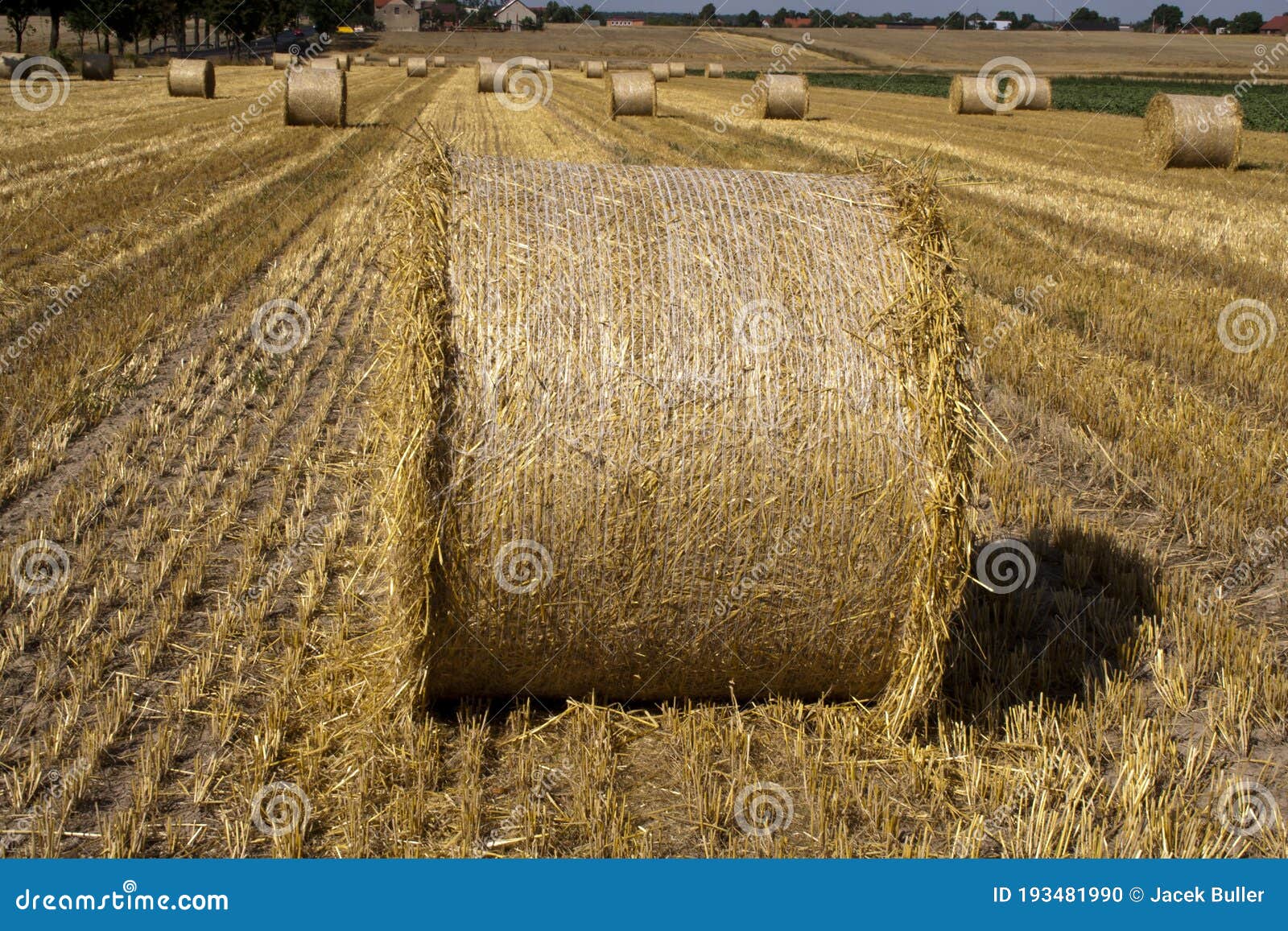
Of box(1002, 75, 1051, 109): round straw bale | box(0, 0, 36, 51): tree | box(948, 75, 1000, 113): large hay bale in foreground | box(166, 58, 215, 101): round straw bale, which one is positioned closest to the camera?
box(948, 75, 1000, 113): large hay bale in foreground

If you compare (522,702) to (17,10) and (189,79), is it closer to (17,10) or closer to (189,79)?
(189,79)

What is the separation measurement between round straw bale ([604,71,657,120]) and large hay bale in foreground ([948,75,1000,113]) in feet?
27.4

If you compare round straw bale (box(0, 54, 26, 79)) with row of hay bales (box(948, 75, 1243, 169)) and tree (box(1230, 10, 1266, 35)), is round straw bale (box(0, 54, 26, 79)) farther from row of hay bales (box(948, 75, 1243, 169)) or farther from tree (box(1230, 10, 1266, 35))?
tree (box(1230, 10, 1266, 35))

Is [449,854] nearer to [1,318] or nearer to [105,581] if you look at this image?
[105,581]

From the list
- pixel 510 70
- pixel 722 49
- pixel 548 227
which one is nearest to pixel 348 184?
pixel 548 227

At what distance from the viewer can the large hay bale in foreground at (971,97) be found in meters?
28.3

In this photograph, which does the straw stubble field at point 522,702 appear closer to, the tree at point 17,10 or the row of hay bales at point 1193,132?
the row of hay bales at point 1193,132

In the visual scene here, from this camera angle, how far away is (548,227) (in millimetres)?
3885

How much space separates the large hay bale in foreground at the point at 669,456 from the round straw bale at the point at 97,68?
131 ft

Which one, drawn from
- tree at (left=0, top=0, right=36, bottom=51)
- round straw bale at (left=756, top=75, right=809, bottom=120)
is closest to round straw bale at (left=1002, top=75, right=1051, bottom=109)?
round straw bale at (left=756, top=75, right=809, bottom=120)

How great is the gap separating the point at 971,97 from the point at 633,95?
9.30m

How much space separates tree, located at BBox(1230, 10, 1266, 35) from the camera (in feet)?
278

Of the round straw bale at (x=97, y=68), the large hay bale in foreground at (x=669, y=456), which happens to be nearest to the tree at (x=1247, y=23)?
the round straw bale at (x=97, y=68)

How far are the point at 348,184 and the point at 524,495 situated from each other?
1213cm
